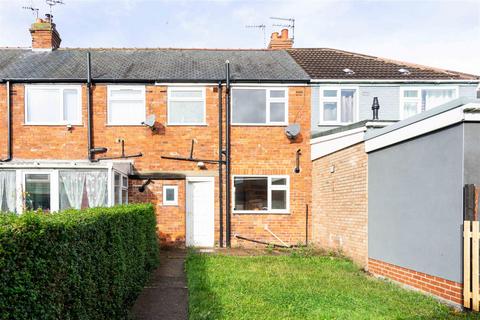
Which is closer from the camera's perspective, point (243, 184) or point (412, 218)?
point (412, 218)

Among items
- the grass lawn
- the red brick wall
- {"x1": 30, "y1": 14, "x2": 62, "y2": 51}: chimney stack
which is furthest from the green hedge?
{"x1": 30, "y1": 14, "x2": 62, "y2": 51}: chimney stack

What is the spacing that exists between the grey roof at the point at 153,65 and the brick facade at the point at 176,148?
63 cm

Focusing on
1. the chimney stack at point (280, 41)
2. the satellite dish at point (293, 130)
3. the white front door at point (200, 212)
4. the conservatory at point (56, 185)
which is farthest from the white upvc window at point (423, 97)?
the conservatory at point (56, 185)

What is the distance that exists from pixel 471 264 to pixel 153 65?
1114 centimetres

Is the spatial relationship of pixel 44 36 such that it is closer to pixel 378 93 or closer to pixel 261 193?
pixel 261 193

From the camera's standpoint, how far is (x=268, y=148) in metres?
12.6

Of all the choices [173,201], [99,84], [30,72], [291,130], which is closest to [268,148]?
[291,130]

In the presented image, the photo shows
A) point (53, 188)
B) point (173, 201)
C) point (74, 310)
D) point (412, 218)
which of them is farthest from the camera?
point (173, 201)

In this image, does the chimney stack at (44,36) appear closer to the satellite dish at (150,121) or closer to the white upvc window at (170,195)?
the satellite dish at (150,121)

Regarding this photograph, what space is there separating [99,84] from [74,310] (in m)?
10.2

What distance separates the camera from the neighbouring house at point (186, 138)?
12391mm

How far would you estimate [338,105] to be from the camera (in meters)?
12.8

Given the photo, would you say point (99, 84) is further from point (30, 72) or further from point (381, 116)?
point (381, 116)

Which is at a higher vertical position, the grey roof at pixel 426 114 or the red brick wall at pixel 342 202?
the grey roof at pixel 426 114
